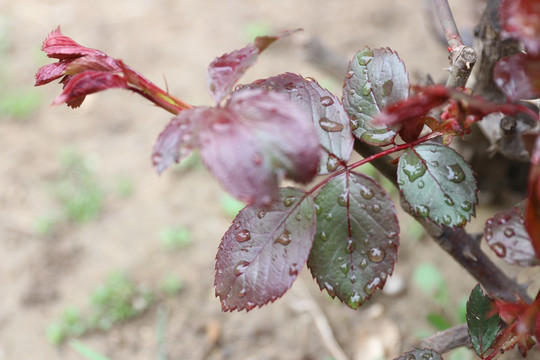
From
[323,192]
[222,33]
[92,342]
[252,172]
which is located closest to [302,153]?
[252,172]

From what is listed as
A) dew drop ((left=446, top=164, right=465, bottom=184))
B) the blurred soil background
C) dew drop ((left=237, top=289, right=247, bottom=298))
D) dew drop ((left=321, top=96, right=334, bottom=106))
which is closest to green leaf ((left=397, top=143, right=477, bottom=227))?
dew drop ((left=446, top=164, right=465, bottom=184))

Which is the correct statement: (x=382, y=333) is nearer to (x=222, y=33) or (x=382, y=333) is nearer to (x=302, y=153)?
(x=302, y=153)

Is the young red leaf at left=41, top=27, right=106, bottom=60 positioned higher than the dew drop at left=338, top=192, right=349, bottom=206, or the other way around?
the young red leaf at left=41, top=27, right=106, bottom=60

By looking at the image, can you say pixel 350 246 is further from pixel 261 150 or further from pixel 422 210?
pixel 261 150

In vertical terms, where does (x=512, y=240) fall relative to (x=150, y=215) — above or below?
above

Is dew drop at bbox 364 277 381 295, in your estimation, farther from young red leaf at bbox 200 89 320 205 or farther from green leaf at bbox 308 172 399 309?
young red leaf at bbox 200 89 320 205

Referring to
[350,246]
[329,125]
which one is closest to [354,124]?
[329,125]
